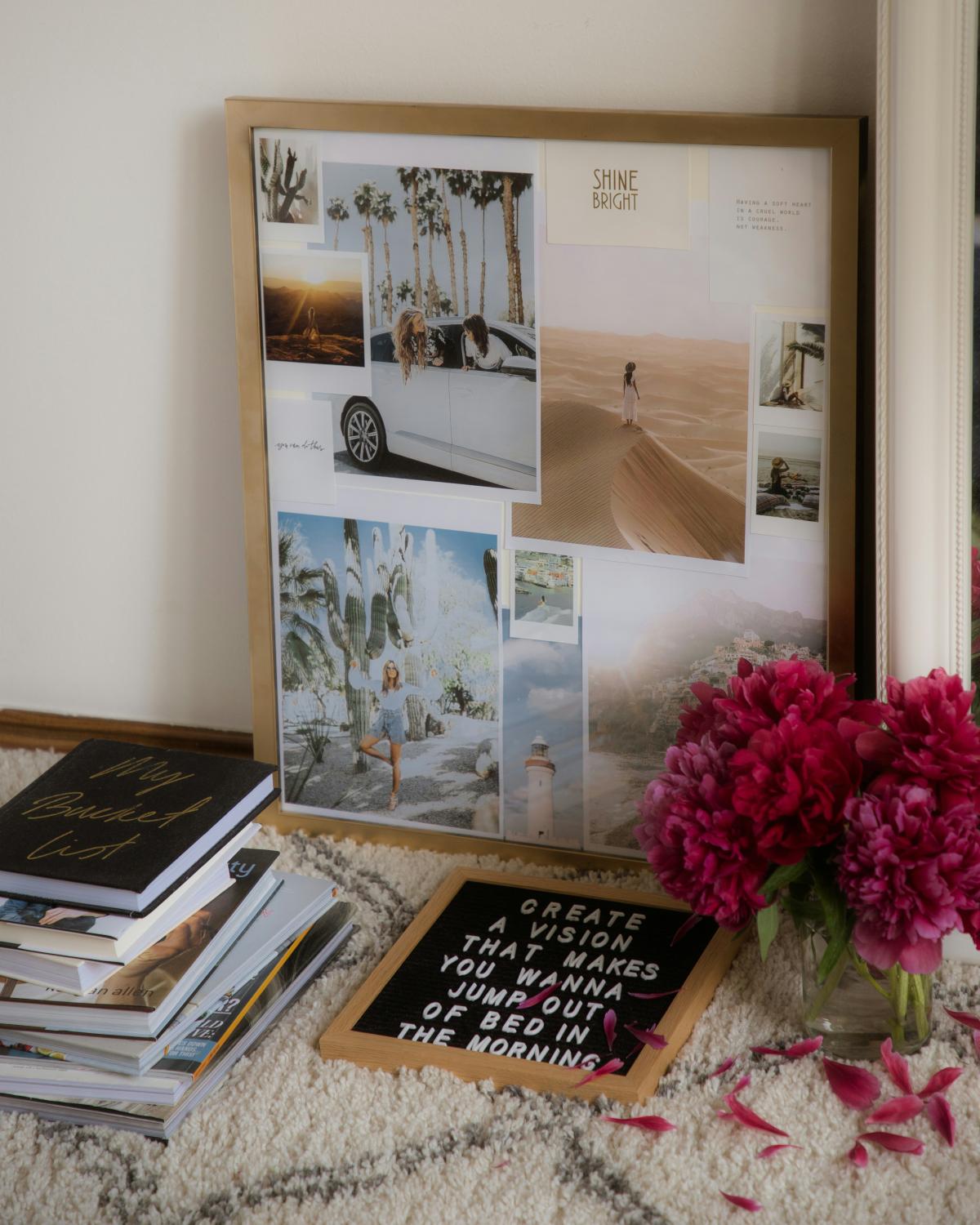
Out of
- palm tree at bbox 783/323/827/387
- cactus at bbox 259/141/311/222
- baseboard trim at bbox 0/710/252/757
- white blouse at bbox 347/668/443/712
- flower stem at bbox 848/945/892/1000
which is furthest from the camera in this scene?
baseboard trim at bbox 0/710/252/757

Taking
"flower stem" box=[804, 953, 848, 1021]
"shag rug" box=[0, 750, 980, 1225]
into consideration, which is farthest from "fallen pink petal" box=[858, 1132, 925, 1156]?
"flower stem" box=[804, 953, 848, 1021]

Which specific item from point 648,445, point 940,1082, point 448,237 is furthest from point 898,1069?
point 448,237

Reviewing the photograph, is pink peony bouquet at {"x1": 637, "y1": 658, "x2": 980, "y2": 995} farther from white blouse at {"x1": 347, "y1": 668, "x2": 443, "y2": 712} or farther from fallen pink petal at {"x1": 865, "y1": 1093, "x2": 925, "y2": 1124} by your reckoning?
white blouse at {"x1": 347, "y1": 668, "x2": 443, "y2": 712}

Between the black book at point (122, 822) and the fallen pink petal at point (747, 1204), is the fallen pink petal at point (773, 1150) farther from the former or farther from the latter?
the black book at point (122, 822)

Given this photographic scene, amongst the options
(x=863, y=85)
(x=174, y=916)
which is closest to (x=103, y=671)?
(x=174, y=916)

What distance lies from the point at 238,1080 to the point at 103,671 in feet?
2.08

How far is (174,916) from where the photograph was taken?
39.2 inches

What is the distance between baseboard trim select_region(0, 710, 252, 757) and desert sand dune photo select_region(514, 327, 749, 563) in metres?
0.50

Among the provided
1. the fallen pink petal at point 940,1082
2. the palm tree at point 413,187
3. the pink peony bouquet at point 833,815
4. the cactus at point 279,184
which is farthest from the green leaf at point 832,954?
the cactus at point 279,184

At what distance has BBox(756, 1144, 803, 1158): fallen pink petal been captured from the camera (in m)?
0.88

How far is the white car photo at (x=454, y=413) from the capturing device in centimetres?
115

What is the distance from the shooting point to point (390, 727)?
1290mm

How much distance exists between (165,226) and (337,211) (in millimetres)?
220

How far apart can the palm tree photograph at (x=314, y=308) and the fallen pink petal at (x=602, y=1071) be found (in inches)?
26.0
